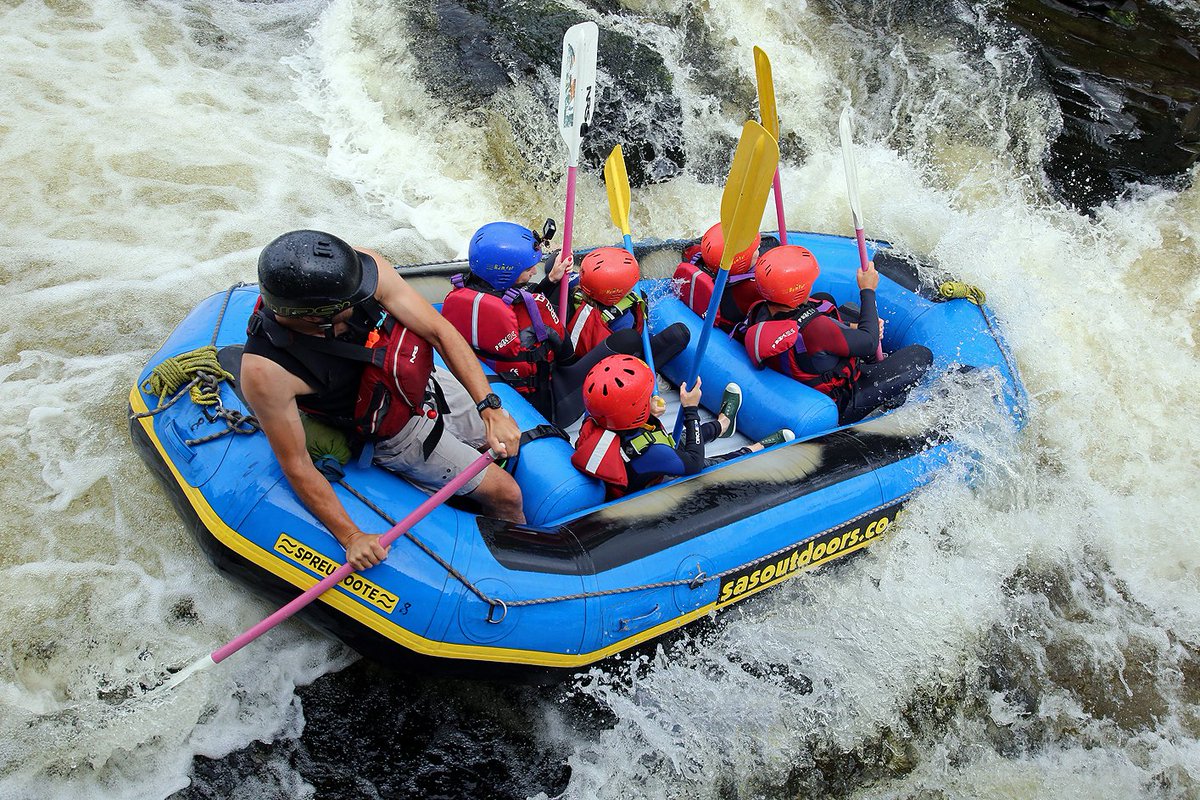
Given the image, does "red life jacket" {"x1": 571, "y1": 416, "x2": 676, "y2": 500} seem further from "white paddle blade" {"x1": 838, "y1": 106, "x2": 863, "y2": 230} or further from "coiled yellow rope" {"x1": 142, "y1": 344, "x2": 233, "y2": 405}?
"white paddle blade" {"x1": 838, "y1": 106, "x2": 863, "y2": 230}

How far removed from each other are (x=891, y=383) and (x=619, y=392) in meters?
1.71

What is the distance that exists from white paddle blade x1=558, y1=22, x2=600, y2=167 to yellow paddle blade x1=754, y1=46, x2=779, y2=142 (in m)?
0.86

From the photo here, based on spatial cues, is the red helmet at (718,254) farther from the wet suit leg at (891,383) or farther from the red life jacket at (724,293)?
the wet suit leg at (891,383)

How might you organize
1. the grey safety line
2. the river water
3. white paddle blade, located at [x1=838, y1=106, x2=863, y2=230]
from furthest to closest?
1. white paddle blade, located at [x1=838, y1=106, x2=863, y2=230]
2. the river water
3. the grey safety line

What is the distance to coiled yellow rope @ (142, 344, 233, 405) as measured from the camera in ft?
11.3

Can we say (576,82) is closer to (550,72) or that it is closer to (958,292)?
(958,292)

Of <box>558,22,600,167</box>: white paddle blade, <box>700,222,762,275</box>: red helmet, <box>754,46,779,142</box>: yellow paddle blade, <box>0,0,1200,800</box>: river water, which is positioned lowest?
<box>0,0,1200,800</box>: river water

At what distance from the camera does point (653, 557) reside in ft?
11.2

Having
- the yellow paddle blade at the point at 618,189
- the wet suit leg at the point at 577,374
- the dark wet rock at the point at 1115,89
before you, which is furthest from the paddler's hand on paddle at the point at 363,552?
the dark wet rock at the point at 1115,89

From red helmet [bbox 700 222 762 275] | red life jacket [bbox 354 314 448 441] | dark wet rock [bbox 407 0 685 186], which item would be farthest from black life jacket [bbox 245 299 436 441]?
dark wet rock [bbox 407 0 685 186]

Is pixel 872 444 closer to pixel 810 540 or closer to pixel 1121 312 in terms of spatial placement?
pixel 810 540

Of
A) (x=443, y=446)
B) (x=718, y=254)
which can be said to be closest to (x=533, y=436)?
(x=443, y=446)

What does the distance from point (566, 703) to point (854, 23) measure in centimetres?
705

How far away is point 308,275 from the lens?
2.60 meters
